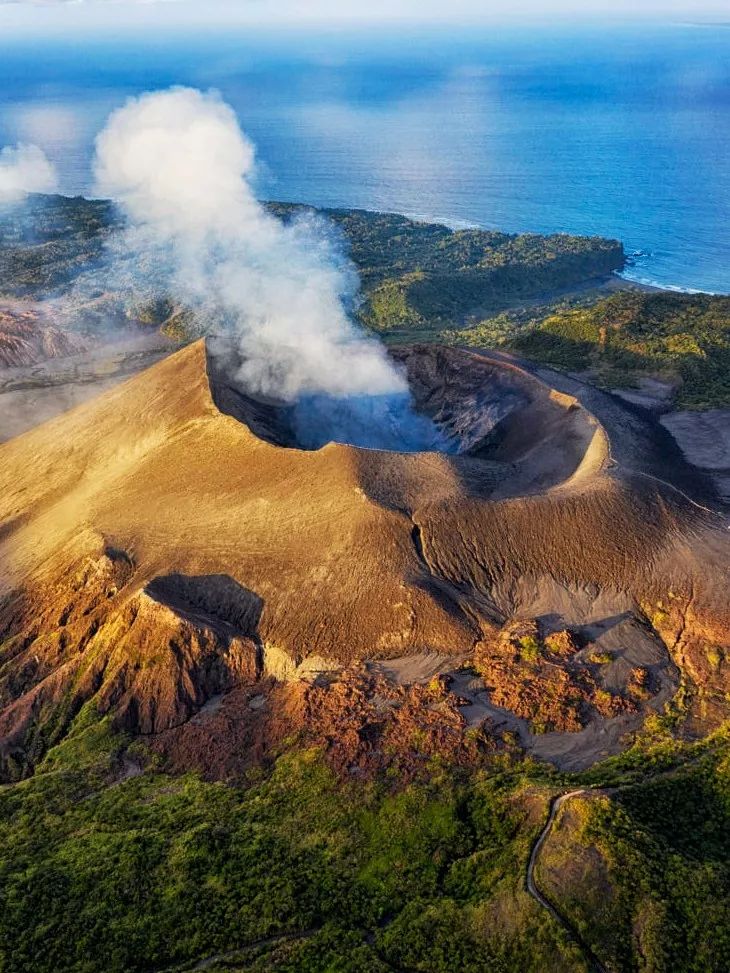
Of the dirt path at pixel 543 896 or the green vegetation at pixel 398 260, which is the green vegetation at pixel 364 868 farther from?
the green vegetation at pixel 398 260

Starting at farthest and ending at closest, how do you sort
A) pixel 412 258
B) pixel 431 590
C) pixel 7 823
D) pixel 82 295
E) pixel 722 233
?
pixel 722 233, pixel 412 258, pixel 82 295, pixel 431 590, pixel 7 823

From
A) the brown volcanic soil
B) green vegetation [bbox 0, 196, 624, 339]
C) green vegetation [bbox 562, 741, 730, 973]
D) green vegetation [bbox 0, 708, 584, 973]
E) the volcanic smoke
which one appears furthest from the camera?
green vegetation [bbox 0, 196, 624, 339]

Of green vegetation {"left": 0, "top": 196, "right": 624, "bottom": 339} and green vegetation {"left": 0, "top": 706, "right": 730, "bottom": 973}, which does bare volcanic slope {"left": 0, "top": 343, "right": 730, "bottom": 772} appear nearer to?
green vegetation {"left": 0, "top": 706, "right": 730, "bottom": 973}

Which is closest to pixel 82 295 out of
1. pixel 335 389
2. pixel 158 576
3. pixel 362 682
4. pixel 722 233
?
pixel 335 389

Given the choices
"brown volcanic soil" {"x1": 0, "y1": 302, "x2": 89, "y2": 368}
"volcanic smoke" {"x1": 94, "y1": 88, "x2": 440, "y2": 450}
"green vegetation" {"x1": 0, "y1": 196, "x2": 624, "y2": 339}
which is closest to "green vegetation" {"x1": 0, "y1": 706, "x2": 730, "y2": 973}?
"volcanic smoke" {"x1": 94, "y1": 88, "x2": 440, "y2": 450}

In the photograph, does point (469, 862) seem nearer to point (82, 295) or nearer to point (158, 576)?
point (158, 576)

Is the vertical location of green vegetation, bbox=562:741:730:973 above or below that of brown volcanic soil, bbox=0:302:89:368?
above
